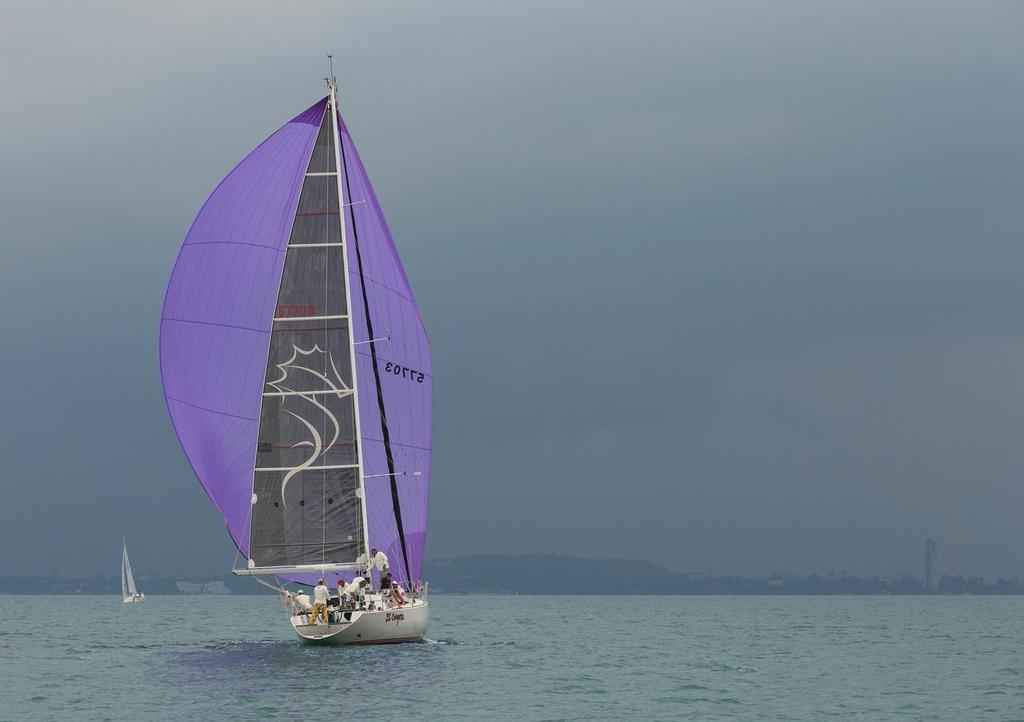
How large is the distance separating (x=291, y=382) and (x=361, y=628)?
698 cm

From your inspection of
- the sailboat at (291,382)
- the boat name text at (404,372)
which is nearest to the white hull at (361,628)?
the sailboat at (291,382)

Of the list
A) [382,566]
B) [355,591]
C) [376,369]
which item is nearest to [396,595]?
[382,566]

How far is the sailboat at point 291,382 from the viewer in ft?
130

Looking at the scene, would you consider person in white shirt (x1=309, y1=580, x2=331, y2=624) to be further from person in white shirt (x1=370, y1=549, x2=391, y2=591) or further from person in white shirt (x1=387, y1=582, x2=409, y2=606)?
person in white shirt (x1=387, y1=582, x2=409, y2=606)

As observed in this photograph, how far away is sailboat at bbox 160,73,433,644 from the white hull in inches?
2.4

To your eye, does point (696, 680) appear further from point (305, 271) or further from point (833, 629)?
point (833, 629)

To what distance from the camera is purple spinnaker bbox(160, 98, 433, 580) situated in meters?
39.6

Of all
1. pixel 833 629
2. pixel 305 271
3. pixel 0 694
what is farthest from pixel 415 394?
pixel 833 629

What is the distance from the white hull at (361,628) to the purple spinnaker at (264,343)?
2794 millimetres

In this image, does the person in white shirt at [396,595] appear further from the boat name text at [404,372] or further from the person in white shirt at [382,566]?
the boat name text at [404,372]

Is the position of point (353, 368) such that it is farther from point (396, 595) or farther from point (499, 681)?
point (499, 681)

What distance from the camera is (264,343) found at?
39.9 m

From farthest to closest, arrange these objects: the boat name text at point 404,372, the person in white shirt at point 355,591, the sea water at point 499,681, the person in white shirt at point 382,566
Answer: the boat name text at point 404,372, the person in white shirt at point 382,566, the person in white shirt at point 355,591, the sea water at point 499,681

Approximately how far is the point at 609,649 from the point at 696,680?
15.6m
